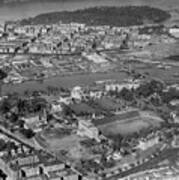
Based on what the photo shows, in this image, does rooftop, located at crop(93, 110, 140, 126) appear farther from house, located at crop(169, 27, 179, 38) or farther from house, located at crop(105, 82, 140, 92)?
house, located at crop(169, 27, 179, 38)

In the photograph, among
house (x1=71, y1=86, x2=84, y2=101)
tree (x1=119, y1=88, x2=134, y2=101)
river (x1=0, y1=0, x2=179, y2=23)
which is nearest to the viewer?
house (x1=71, y1=86, x2=84, y2=101)

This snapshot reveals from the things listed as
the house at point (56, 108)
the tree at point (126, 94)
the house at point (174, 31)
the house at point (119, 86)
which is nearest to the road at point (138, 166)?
the house at point (56, 108)

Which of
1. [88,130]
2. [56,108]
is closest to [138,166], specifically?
[88,130]

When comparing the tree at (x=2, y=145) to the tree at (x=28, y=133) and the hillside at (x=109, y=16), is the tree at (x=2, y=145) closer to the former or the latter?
the tree at (x=28, y=133)

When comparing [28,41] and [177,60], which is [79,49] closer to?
[28,41]

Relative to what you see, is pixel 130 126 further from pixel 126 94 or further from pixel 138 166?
pixel 126 94

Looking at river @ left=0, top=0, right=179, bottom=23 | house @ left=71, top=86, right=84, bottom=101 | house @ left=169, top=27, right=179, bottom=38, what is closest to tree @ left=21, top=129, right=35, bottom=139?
house @ left=71, top=86, right=84, bottom=101
